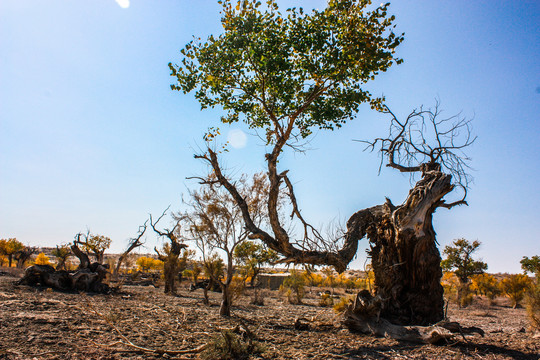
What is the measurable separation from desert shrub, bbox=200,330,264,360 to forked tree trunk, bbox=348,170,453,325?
3647mm

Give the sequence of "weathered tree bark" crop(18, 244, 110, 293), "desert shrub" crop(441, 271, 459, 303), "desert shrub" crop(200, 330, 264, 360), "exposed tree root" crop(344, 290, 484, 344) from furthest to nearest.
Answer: "desert shrub" crop(441, 271, 459, 303) < "weathered tree bark" crop(18, 244, 110, 293) < "exposed tree root" crop(344, 290, 484, 344) < "desert shrub" crop(200, 330, 264, 360)

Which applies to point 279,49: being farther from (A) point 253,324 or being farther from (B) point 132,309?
(B) point 132,309

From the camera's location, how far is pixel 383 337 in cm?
716

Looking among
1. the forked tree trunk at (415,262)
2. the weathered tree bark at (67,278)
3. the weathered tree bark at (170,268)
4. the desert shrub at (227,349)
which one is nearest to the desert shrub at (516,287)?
the forked tree trunk at (415,262)

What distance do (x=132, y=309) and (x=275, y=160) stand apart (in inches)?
264

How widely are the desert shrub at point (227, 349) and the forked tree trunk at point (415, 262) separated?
12.0ft

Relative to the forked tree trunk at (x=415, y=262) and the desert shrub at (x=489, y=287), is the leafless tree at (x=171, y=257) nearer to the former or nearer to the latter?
the forked tree trunk at (x=415, y=262)

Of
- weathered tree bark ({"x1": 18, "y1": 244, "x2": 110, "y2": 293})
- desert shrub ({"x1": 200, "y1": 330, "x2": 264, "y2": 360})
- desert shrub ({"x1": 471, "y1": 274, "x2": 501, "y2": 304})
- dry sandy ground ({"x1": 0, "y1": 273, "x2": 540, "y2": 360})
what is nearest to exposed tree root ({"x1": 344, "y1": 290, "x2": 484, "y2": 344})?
dry sandy ground ({"x1": 0, "y1": 273, "x2": 540, "y2": 360})

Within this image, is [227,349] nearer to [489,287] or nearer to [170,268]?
[170,268]

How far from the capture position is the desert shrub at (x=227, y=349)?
5133mm

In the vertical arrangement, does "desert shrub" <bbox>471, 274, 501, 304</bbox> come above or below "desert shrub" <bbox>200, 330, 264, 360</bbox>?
above

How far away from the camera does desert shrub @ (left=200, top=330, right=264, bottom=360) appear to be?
16.8 ft

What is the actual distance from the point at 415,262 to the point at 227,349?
5.07m

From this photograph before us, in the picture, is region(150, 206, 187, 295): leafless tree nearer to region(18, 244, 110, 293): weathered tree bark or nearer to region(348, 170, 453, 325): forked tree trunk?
region(18, 244, 110, 293): weathered tree bark
